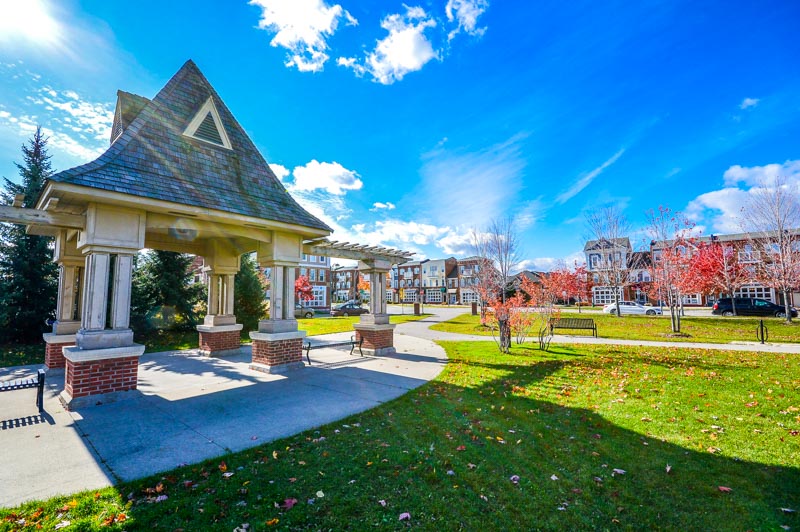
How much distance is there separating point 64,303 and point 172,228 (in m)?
4.05

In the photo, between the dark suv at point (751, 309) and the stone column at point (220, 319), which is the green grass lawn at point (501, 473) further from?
the dark suv at point (751, 309)

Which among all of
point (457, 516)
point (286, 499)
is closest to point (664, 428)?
point (457, 516)

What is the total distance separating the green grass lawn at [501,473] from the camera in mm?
3256

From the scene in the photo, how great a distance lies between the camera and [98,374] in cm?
664

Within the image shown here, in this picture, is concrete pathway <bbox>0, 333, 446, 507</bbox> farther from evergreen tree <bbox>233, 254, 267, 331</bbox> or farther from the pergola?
evergreen tree <bbox>233, 254, 267, 331</bbox>

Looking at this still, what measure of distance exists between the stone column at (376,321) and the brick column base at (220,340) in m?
4.14

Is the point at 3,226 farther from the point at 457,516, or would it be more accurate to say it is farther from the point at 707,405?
the point at 707,405

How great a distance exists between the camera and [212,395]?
24.1ft

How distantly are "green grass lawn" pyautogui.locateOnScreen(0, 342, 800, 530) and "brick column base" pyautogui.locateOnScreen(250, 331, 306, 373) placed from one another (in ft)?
13.1

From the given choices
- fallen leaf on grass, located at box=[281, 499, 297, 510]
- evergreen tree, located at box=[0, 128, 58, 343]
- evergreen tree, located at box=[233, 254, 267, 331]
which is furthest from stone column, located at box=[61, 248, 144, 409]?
evergreen tree, located at box=[233, 254, 267, 331]

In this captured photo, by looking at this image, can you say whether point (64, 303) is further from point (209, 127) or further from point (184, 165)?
point (209, 127)

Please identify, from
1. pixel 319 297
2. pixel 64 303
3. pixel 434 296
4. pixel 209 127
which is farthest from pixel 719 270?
pixel 319 297

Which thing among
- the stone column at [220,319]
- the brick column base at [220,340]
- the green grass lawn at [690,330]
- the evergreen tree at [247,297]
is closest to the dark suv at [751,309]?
the green grass lawn at [690,330]

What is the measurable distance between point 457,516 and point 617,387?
6.37 metres
